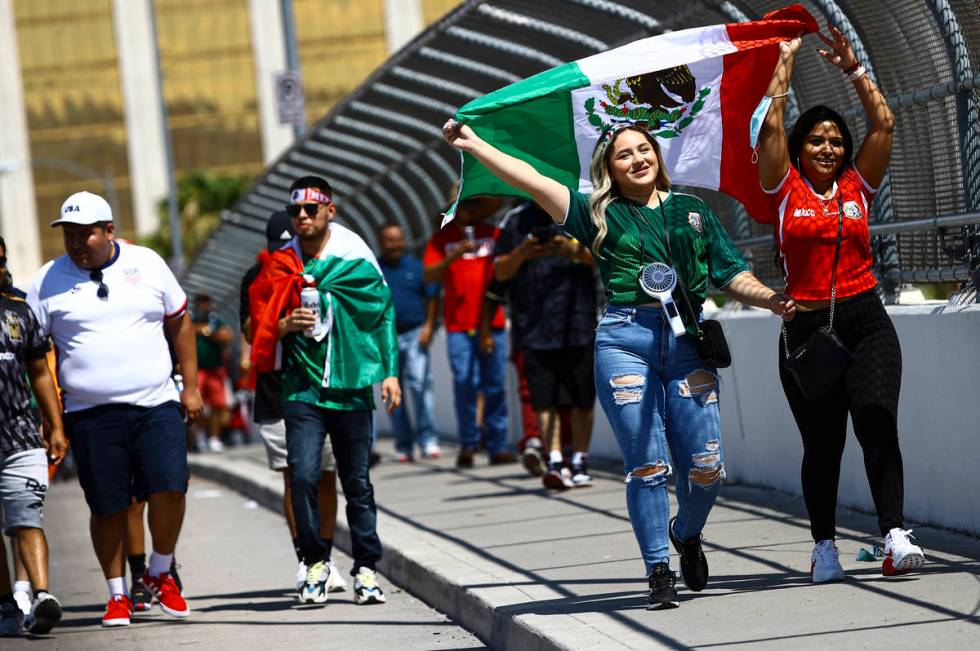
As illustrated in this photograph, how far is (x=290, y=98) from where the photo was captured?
60.0 ft

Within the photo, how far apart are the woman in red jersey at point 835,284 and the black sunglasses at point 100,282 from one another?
10.2 ft

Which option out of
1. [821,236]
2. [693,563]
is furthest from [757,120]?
[693,563]

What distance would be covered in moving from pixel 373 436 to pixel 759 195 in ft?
7.88

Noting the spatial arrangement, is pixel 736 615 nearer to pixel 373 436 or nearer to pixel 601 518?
pixel 373 436

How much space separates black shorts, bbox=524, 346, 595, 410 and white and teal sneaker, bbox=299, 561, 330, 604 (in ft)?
9.65

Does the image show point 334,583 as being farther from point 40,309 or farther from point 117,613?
point 40,309

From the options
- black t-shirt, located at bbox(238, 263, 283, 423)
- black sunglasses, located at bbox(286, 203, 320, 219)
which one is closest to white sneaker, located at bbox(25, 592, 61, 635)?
black t-shirt, located at bbox(238, 263, 283, 423)

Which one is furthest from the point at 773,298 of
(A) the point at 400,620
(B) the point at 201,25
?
(B) the point at 201,25

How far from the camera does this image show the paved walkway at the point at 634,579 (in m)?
5.50

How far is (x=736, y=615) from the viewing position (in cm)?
588

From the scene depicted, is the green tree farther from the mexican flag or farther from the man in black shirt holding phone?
the mexican flag

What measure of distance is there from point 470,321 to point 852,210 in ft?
23.6

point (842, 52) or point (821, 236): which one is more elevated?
point (842, 52)

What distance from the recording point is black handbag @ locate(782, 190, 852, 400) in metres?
6.23
